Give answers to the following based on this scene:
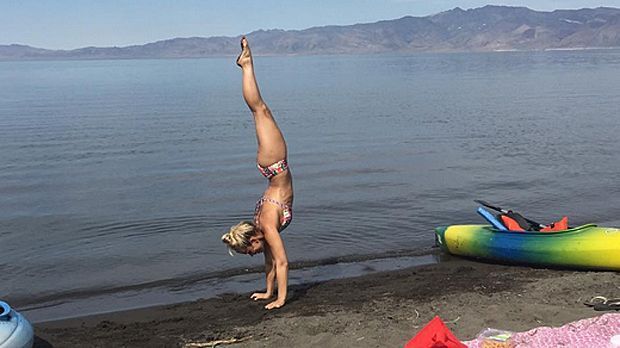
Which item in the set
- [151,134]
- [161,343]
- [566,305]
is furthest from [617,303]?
[151,134]

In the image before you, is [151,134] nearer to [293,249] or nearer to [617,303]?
[293,249]

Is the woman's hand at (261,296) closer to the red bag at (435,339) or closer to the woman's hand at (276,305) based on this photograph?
the woman's hand at (276,305)

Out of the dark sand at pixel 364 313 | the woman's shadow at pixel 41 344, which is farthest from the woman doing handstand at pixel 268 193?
the woman's shadow at pixel 41 344

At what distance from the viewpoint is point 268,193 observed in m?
7.59

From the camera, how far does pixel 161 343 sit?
7.00 m

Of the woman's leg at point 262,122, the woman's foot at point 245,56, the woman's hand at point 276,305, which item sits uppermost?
the woman's foot at point 245,56

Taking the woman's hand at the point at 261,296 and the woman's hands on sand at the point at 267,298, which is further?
the woman's hand at the point at 261,296

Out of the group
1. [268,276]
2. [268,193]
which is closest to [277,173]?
[268,193]

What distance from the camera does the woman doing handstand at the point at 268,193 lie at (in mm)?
7367

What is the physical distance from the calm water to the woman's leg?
287cm

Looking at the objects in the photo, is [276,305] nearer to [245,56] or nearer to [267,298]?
[267,298]

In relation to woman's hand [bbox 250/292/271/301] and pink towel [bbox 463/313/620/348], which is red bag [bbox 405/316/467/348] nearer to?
pink towel [bbox 463/313/620/348]

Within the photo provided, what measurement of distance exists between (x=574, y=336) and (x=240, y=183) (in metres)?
11.7

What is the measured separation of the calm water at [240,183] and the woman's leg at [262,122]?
2868mm
